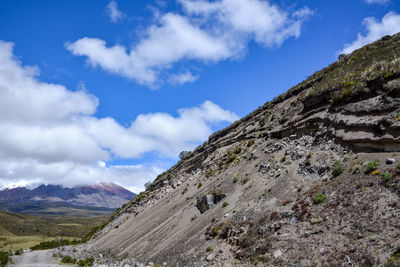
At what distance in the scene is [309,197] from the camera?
654 inches

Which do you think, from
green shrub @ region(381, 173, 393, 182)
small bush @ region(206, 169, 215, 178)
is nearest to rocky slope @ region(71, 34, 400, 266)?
green shrub @ region(381, 173, 393, 182)

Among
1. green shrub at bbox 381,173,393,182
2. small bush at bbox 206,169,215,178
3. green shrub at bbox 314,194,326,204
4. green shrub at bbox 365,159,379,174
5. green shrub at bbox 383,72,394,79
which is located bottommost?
green shrub at bbox 314,194,326,204

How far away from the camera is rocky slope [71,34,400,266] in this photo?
40.1ft

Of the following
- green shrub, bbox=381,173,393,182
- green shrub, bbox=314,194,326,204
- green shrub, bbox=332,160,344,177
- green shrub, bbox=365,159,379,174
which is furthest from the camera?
green shrub, bbox=332,160,344,177

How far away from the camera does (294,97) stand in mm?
41219

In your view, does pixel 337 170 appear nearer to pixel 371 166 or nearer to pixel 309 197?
pixel 371 166

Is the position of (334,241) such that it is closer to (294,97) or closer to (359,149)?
(359,149)

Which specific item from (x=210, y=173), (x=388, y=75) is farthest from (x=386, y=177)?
(x=210, y=173)

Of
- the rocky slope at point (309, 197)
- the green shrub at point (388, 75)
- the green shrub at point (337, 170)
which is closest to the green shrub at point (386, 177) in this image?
the rocky slope at point (309, 197)

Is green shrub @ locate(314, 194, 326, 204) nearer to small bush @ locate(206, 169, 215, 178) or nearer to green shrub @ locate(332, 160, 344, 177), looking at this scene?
green shrub @ locate(332, 160, 344, 177)

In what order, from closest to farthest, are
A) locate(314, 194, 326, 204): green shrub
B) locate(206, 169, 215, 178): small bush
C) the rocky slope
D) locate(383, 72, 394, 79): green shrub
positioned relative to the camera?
the rocky slope
locate(314, 194, 326, 204): green shrub
locate(383, 72, 394, 79): green shrub
locate(206, 169, 215, 178): small bush

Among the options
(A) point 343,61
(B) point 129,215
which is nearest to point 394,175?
(A) point 343,61

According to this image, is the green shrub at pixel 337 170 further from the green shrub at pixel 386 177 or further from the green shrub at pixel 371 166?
the green shrub at pixel 386 177

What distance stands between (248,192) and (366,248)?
501 inches
